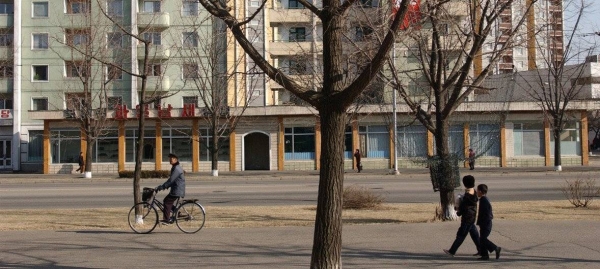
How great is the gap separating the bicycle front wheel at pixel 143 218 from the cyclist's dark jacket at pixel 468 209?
19.9ft

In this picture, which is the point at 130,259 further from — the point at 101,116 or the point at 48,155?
the point at 48,155

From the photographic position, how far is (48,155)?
46469mm

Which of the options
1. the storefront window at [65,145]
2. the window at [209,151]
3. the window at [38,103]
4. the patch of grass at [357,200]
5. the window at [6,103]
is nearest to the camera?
the patch of grass at [357,200]

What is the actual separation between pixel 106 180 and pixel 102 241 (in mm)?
25651

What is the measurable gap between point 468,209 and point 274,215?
7.10 meters

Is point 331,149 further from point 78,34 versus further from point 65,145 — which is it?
point 65,145

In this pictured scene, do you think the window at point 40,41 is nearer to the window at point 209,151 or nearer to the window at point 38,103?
the window at point 38,103

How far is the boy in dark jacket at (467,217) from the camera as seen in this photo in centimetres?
969

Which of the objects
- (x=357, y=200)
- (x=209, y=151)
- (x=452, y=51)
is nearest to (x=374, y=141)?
(x=209, y=151)

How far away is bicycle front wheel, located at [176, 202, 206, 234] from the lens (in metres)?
13.0

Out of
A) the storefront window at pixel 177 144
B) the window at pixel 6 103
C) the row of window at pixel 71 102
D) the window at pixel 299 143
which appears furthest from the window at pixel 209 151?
the window at pixel 6 103

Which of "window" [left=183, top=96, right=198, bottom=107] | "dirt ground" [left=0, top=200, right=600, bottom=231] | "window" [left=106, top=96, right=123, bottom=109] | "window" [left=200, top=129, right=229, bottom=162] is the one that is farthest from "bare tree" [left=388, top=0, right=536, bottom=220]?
"window" [left=183, top=96, right=198, bottom=107]

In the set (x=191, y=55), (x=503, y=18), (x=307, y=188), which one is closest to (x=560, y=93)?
(x=307, y=188)

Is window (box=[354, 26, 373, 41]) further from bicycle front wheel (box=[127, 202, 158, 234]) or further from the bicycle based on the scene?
bicycle front wheel (box=[127, 202, 158, 234])
